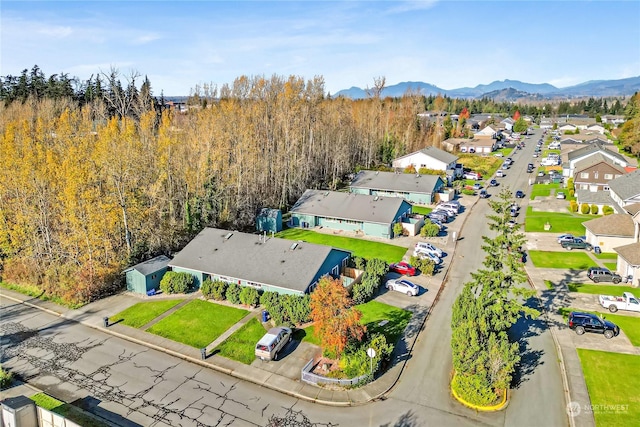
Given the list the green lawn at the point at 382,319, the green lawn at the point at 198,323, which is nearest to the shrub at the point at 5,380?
the green lawn at the point at 198,323

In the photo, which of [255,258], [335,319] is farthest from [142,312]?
[335,319]

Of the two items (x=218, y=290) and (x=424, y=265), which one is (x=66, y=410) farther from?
(x=424, y=265)

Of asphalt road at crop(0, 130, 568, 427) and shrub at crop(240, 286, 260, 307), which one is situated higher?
shrub at crop(240, 286, 260, 307)

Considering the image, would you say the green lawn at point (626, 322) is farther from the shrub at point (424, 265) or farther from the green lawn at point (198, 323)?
the green lawn at point (198, 323)

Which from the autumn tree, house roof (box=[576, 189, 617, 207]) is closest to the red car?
the autumn tree

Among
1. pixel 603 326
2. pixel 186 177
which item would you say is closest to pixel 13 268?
pixel 186 177

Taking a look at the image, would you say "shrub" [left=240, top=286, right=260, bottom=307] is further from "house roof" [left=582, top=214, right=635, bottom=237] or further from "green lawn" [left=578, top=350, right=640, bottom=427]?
"house roof" [left=582, top=214, right=635, bottom=237]
